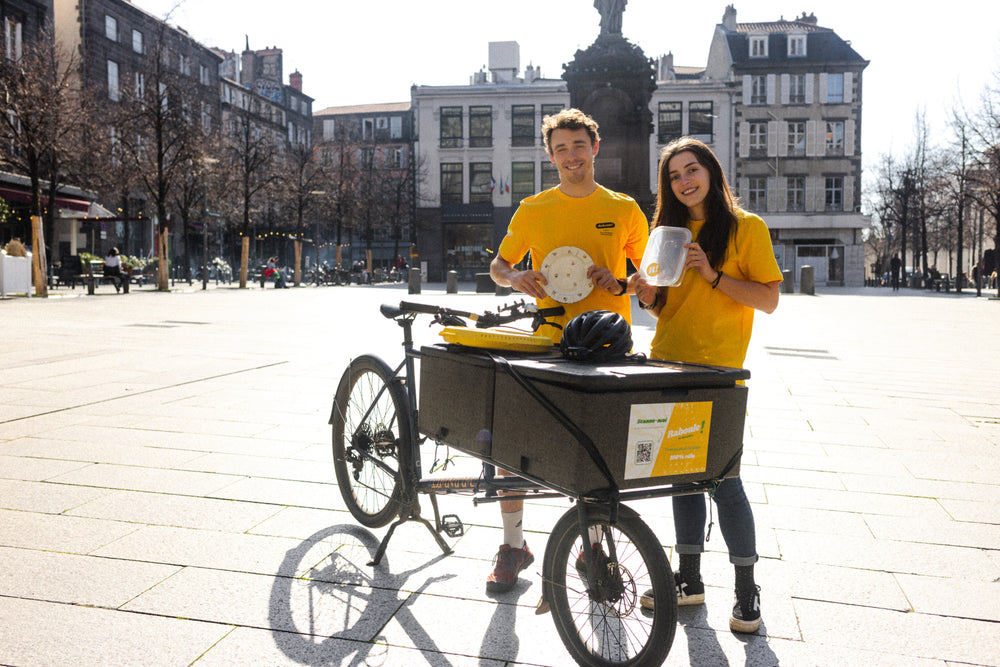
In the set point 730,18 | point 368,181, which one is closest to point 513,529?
point 368,181

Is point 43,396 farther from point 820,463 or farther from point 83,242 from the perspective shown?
point 83,242

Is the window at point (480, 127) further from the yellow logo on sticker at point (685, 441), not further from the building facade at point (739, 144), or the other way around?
the yellow logo on sticker at point (685, 441)

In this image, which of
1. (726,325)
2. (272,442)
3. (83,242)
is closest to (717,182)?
(726,325)

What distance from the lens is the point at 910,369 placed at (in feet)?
34.0

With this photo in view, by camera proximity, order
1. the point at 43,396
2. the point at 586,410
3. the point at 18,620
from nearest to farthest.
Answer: the point at 586,410
the point at 18,620
the point at 43,396

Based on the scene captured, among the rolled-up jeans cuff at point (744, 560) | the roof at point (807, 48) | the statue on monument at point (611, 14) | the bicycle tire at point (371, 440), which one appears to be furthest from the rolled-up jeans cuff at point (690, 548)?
the roof at point (807, 48)

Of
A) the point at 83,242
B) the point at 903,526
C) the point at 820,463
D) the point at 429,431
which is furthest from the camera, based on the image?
the point at 83,242

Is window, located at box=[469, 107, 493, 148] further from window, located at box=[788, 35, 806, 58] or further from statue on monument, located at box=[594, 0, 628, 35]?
statue on monument, located at box=[594, 0, 628, 35]

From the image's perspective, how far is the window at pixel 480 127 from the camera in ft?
188

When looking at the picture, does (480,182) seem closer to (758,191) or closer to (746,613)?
(758,191)

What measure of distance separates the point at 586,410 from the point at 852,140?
57.9 metres

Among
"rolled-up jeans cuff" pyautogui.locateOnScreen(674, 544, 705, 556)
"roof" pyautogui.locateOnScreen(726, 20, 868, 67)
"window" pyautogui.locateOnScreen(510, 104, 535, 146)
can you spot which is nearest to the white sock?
"rolled-up jeans cuff" pyautogui.locateOnScreen(674, 544, 705, 556)

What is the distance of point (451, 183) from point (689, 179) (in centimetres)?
5544

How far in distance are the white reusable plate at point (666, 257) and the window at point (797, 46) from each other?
58.6 m
